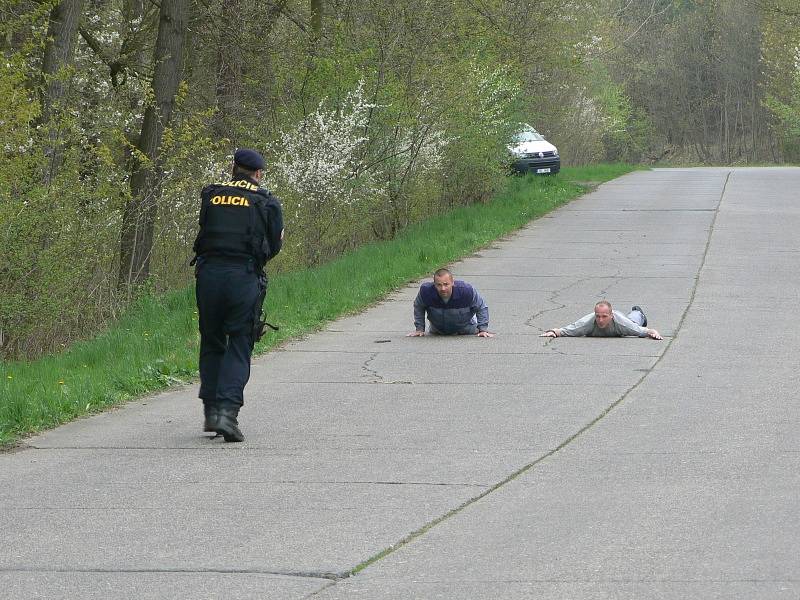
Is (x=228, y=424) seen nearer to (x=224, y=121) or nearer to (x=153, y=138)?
(x=153, y=138)

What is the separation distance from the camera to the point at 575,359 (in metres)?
13.2

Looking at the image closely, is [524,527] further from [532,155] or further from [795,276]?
[532,155]

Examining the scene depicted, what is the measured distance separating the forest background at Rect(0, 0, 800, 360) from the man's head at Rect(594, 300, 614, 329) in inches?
238

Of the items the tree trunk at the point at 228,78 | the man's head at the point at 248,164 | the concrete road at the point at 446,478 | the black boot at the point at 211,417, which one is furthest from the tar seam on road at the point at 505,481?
the tree trunk at the point at 228,78

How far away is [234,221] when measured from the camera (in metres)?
9.22

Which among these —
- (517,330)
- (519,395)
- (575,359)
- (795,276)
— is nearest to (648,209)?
(795,276)

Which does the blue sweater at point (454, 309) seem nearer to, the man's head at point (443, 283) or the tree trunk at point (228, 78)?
the man's head at point (443, 283)

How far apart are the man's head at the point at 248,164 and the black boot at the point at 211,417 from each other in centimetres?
157

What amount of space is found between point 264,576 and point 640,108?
3027 inches

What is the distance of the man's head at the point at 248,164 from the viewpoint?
9297 millimetres

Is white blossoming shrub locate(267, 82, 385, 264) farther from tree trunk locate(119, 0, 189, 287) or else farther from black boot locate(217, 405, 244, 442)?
black boot locate(217, 405, 244, 442)

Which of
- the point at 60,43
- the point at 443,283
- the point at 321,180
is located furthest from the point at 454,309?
the point at 321,180

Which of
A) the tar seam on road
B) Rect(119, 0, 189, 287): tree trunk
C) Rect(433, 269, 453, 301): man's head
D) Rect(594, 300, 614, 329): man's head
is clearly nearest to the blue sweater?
Rect(433, 269, 453, 301): man's head

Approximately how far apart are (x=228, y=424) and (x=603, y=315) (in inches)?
247
